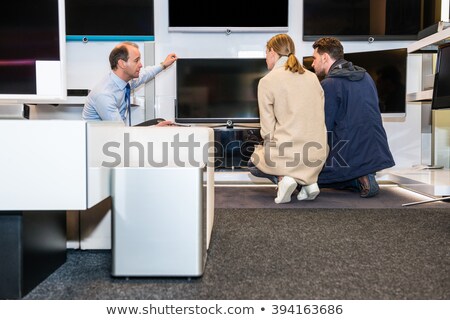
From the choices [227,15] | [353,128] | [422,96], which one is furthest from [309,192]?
[227,15]

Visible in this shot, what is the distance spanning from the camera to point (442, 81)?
8.91 ft

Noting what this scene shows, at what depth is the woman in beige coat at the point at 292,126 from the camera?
248 cm

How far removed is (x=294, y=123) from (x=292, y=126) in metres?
0.02

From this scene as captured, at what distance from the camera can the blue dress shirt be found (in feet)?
8.27

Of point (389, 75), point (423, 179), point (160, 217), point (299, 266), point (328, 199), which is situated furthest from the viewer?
point (389, 75)

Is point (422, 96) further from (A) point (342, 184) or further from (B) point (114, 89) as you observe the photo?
(B) point (114, 89)

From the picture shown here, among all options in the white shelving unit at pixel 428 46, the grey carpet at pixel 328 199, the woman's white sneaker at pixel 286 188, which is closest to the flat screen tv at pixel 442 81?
the white shelving unit at pixel 428 46

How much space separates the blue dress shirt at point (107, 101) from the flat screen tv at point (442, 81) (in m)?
1.85

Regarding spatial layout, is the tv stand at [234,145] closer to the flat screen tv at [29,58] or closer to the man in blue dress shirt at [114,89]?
the man in blue dress shirt at [114,89]

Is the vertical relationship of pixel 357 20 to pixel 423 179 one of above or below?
above

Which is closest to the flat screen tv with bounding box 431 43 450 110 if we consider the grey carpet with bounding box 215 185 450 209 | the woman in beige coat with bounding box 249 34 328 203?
the grey carpet with bounding box 215 185 450 209

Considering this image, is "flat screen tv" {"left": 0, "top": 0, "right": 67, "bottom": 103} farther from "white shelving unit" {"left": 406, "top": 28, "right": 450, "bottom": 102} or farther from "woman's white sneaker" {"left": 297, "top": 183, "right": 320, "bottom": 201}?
"white shelving unit" {"left": 406, "top": 28, "right": 450, "bottom": 102}

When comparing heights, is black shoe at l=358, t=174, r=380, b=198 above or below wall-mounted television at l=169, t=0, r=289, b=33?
below

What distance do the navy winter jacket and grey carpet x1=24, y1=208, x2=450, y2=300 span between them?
72cm
